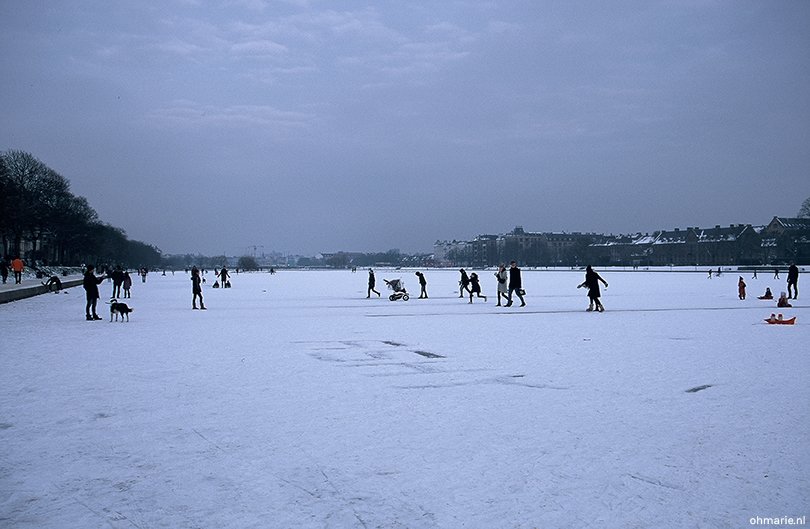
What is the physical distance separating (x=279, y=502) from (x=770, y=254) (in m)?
145

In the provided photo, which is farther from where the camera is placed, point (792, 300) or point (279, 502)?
point (792, 300)

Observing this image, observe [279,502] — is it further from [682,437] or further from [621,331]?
[621,331]

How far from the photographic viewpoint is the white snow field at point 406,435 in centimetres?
468

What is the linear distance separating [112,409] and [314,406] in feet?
8.08

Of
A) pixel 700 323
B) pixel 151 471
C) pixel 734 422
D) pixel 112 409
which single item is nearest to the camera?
pixel 151 471

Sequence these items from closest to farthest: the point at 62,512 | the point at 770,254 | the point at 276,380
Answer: the point at 62,512 < the point at 276,380 < the point at 770,254

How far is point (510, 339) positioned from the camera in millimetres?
15016

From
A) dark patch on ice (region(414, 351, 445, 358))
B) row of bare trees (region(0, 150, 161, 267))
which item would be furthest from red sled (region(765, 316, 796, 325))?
row of bare trees (region(0, 150, 161, 267))

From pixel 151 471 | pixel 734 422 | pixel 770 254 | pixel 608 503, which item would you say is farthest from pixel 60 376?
pixel 770 254

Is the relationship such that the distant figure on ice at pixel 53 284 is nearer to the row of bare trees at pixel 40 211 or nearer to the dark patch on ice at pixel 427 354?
the row of bare trees at pixel 40 211

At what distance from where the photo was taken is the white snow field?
4684mm

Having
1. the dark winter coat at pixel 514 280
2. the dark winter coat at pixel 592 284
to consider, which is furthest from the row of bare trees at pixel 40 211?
the dark winter coat at pixel 592 284

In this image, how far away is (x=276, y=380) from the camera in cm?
987

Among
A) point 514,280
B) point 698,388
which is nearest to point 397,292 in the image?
point 514,280
